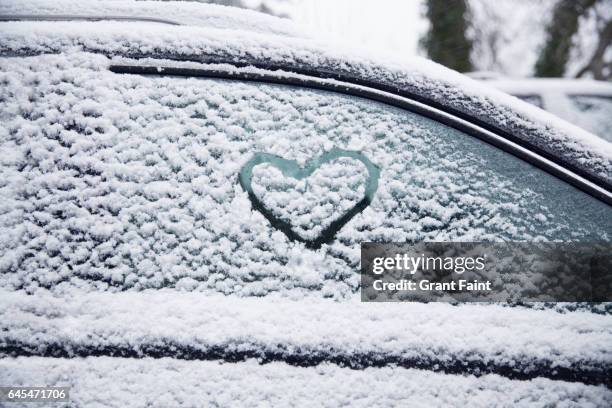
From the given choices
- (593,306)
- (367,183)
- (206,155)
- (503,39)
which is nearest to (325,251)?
(367,183)

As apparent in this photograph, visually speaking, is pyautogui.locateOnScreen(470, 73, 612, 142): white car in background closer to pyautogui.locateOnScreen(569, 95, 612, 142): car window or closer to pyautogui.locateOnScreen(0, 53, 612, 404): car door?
pyautogui.locateOnScreen(569, 95, 612, 142): car window

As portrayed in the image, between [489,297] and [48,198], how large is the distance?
1013 millimetres

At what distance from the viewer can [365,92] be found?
44.9 inches

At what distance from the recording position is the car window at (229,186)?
41.1 inches

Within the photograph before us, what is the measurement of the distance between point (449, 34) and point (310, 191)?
17387mm

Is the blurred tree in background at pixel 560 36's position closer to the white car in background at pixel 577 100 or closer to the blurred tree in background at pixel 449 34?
the blurred tree in background at pixel 449 34

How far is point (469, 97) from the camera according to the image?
3.64 ft

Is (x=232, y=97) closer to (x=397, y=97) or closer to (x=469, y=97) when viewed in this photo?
(x=397, y=97)

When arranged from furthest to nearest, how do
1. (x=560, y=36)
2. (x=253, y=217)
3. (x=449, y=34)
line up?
1. (x=560, y=36)
2. (x=449, y=34)
3. (x=253, y=217)

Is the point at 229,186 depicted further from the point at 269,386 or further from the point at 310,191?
the point at 269,386

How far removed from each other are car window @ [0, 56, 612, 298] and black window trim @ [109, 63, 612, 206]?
0.02 meters

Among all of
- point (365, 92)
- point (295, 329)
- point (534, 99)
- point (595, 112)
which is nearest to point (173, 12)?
point (365, 92)

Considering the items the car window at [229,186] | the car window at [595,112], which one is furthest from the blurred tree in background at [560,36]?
the car window at [229,186]

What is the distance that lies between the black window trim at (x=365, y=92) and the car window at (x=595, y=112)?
4773 millimetres
